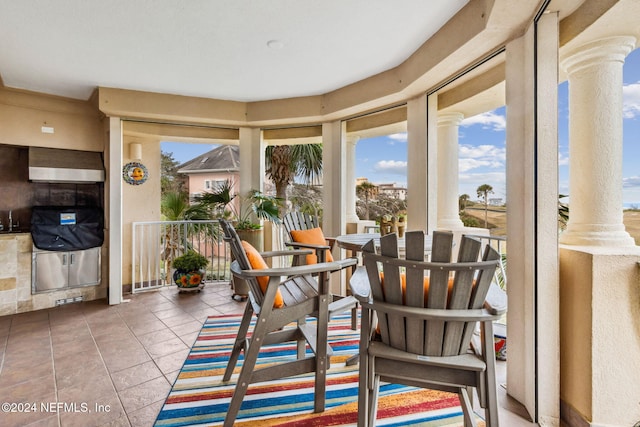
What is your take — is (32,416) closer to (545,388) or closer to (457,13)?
(545,388)

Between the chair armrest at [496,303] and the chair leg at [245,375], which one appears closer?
the chair armrest at [496,303]

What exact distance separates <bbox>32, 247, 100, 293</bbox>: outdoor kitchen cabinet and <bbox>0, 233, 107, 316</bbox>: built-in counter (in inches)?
2.7

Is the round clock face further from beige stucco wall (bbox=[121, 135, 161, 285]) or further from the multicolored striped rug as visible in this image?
the multicolored striped rug

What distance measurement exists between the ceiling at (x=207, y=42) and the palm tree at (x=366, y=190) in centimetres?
245

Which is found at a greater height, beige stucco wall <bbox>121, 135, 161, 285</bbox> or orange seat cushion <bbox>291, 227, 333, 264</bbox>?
beige stucco wall <bbox>121, 135, 161, 285</bbox>

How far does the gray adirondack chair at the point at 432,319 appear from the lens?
1.31 m

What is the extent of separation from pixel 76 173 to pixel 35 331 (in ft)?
6.32

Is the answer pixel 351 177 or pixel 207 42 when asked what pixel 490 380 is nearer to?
pixel 207 42

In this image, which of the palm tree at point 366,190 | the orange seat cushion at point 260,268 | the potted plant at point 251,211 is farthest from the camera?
the palm tree at point 366,190

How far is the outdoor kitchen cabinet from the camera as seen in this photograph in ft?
12.5

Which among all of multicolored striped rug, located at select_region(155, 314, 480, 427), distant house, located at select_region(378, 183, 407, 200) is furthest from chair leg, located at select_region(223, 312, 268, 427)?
distant house, located at select_region(378, 183, 407, 200)

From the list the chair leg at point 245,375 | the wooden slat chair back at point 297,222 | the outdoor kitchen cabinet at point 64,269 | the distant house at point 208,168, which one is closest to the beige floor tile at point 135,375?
the chair leg at point 245,375

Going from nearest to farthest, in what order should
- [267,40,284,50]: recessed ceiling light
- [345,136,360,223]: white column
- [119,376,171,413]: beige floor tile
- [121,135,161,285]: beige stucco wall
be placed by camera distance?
[119,376,171,413]: beige floor tile, [267,40,284,50]: recessed ceiling light, [345,136,360,223]: white column, [121,135,161,285]: beige stucco wall

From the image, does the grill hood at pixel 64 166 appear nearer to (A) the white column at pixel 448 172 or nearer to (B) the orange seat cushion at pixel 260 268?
(B) the orange seat cushion at pixel 260 268
